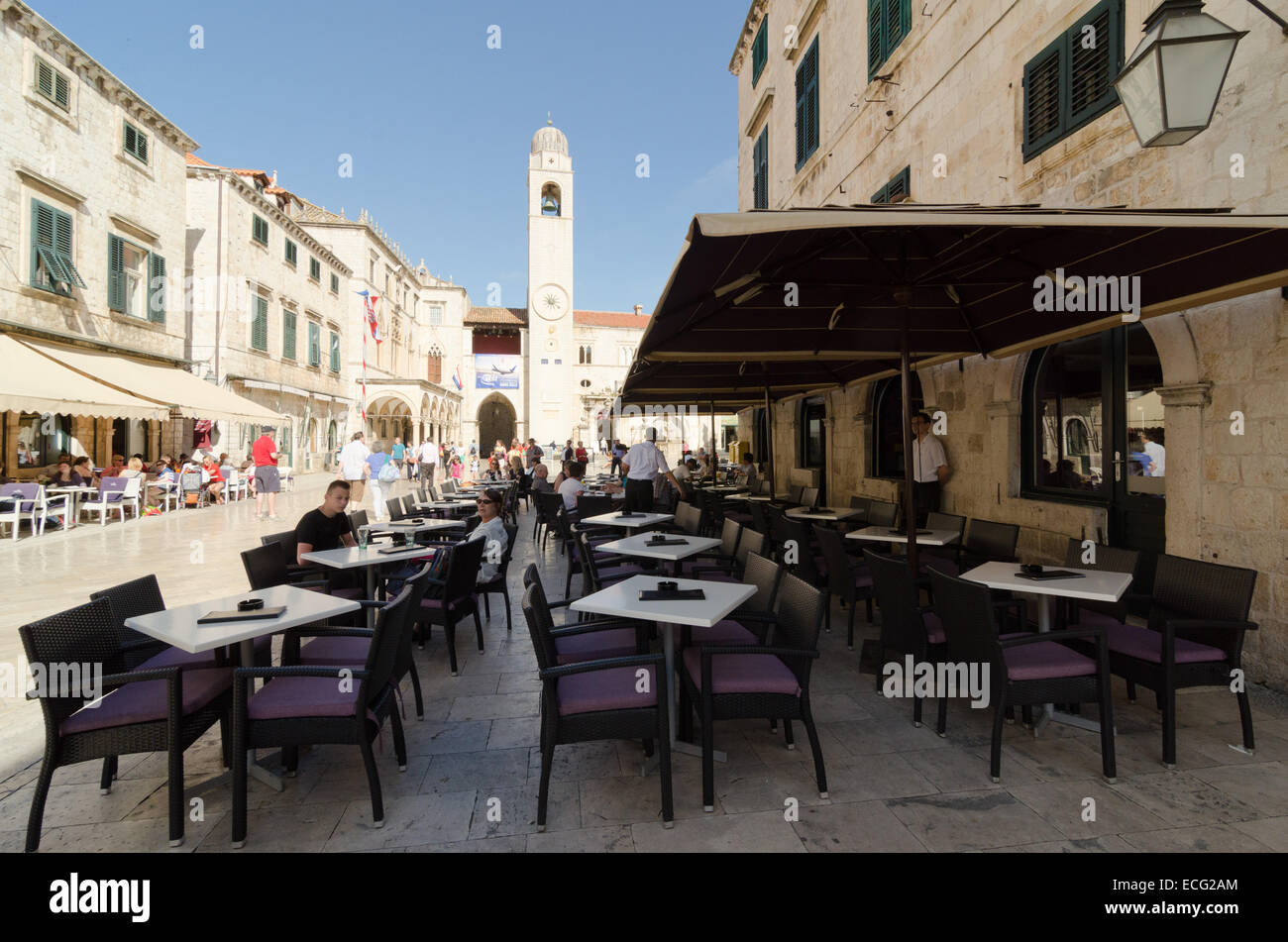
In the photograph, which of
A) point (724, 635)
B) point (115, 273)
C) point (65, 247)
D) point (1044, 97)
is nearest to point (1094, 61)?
point (1044, 97)

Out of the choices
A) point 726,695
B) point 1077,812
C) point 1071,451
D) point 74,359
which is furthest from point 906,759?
point 74,359

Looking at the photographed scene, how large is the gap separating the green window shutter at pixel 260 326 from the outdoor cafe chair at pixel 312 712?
63.2 ft

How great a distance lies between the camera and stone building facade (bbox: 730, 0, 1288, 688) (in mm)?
3768

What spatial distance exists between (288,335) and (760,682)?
22696 mm

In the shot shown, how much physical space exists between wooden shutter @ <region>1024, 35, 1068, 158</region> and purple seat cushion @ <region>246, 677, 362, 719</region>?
6665mm

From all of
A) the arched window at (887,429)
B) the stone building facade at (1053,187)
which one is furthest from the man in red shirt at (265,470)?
the arched window at (887,429)

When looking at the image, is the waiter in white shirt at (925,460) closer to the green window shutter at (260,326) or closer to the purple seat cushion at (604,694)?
the purple seat cushion at (604,694)

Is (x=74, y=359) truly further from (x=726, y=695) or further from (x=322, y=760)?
(x=726, y=695)

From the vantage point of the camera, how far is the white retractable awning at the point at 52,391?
8.67 m

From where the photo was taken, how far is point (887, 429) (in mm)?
9086

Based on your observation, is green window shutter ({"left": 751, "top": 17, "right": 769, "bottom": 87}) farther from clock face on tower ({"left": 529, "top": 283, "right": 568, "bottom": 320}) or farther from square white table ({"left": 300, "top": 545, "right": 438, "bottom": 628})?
clock face on tower ({"left": 529, "top": 283, "right": 568, "bottom": 320})

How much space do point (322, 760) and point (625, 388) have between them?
7292mm

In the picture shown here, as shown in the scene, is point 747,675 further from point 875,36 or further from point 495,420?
point 495,420

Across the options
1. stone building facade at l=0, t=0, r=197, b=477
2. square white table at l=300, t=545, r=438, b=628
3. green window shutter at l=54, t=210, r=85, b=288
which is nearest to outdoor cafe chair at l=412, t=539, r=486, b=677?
square white table at l=300, t=545, r=438, b=628
